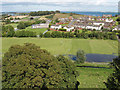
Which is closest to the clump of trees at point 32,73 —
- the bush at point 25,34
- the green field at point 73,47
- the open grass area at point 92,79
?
the open grass area at point 92,79

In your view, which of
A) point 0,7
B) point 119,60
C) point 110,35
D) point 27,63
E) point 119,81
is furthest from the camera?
point 110,35

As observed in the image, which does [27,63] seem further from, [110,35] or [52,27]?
[52,27]

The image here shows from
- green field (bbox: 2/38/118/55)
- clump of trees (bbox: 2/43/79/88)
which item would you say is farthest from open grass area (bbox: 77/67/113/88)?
green field (bbox: 2/38/118/55)

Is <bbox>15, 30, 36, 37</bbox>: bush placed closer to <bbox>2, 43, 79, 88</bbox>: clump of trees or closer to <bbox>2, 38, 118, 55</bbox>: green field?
<bbox>2, 38, 118, 55</bbox>: green field

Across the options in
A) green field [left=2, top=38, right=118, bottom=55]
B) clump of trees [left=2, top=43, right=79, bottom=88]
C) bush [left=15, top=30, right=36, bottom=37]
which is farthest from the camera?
bush [left=15, top=30, right=36, bottom=37]

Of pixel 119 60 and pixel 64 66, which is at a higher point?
pixel 119 60

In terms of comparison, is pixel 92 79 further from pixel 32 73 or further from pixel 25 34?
pixel 25 34

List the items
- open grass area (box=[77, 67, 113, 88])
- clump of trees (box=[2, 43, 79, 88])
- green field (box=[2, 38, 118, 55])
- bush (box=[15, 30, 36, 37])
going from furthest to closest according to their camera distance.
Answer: bush (box=[15, 30, 36, 37])
green field (box=[2, 38, 118, 55])
open grass area (box=[77, 67, 113, 88])
clump of trees (box=[2, 43, 79, 88])

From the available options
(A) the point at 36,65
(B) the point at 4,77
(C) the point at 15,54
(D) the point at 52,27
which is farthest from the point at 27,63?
(D) the point at 52,27

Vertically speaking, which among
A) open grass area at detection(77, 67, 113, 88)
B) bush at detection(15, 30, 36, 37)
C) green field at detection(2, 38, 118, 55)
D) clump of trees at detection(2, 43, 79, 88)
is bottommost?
open grass area at detection(77, 67, 113, 88)

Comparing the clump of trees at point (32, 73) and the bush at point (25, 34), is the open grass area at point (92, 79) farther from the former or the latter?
the bush at point (25, 34)

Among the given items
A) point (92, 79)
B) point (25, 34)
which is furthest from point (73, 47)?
point (25, 34)
